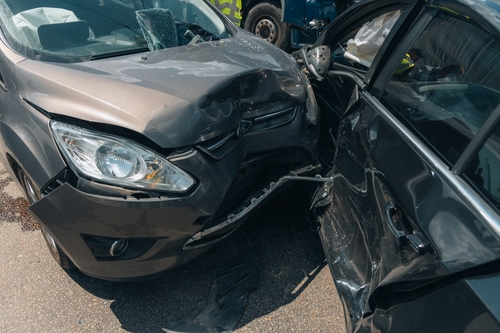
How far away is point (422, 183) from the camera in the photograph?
152 centimetres

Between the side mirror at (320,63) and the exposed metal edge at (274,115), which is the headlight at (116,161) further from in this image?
the side mirror at (320,63)

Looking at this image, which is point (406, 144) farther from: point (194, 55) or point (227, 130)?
point (194, 55)

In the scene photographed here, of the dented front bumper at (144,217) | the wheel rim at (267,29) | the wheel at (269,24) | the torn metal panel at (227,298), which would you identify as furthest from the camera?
the wheel rim at (267,29)

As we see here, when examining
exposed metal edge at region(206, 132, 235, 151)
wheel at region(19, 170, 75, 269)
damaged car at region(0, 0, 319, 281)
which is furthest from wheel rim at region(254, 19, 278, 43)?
wheel at region(19, 170, 75, 269)

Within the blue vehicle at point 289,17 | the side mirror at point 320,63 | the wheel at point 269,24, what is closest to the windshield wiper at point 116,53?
the side mirror at point 320,63

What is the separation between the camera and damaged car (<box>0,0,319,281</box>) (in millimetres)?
1911

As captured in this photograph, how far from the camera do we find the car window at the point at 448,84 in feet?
5.01

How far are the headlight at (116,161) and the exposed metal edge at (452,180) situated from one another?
1044mm

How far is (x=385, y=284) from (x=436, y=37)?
1.13 meters

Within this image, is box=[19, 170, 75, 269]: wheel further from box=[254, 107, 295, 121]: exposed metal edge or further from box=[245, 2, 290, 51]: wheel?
box=[245, 2, 290, 51]: wheel

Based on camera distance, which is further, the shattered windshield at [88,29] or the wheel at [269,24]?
the wheel at [269,24]

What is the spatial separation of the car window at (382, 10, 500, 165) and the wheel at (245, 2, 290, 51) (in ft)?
14.9

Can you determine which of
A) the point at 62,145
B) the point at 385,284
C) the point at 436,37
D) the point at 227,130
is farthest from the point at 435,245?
the point at 62,145

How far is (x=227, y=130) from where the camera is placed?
2154mm
